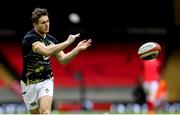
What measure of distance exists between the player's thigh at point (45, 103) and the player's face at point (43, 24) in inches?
37.7

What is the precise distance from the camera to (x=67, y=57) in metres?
9.95

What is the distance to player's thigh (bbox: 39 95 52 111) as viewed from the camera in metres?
9.47

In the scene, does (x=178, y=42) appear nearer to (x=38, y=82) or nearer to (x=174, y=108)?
(x=174, y=108)

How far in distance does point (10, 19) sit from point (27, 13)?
789 mm

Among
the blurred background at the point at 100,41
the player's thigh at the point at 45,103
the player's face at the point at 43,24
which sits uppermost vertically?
the blurred background at the point at 100,41

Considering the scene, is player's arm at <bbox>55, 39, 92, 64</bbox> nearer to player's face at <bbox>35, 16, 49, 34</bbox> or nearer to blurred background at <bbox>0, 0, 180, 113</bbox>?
player's face at <bbox>35, 16, 49, 34</bbox>

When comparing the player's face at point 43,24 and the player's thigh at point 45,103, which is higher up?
the player's face at point 43,24

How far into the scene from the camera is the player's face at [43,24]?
31.2ft

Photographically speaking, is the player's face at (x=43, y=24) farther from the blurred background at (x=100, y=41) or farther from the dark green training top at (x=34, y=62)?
the blurred background at (x=100, y=41)

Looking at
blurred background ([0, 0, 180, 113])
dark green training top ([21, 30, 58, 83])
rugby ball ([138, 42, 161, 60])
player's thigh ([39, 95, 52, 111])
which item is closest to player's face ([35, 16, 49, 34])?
dark green training top ([21, 30, 58, 83])

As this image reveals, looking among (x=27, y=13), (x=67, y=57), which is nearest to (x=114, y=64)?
(x=27, y=13)

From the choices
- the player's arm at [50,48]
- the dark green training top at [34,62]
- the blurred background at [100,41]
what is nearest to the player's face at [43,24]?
the dark green training top at [34,62]

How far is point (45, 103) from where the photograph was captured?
952 centimetres

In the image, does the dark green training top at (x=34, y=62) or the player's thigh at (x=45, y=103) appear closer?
the player's thigh at (x=45, y=103)
